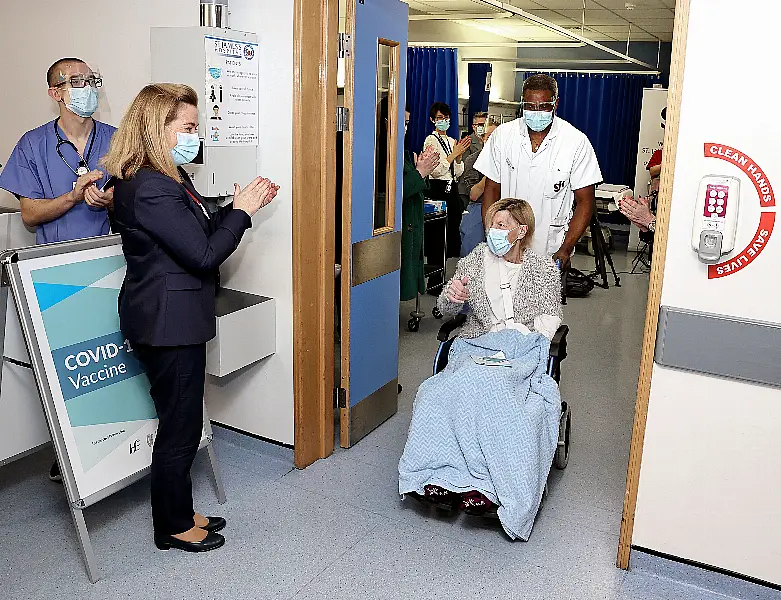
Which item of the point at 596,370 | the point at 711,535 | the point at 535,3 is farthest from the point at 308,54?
the point at 535,3

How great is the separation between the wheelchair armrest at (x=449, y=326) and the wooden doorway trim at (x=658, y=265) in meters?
0.94

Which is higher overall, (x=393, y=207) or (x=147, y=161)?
(x=147, y=161)

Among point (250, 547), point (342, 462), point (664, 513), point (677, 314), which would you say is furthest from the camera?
point (342, 462)

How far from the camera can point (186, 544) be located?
263cm

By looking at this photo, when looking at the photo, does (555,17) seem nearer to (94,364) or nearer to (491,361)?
(491,361)

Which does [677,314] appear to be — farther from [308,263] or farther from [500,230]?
[308,263]

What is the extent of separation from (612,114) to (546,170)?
839 cm

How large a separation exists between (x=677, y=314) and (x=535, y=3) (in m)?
6.92

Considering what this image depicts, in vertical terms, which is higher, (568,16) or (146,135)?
(568,16)

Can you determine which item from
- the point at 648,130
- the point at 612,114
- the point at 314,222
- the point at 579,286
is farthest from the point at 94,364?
the point at 612,114

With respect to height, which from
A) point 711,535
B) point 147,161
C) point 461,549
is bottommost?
point 461,549

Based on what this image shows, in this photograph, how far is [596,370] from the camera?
4711 mm

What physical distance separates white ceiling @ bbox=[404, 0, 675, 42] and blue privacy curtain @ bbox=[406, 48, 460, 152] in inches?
22.3

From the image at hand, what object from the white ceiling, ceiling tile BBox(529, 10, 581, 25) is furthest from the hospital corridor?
ceiling tile BBox(529, 10, 581, 25)
